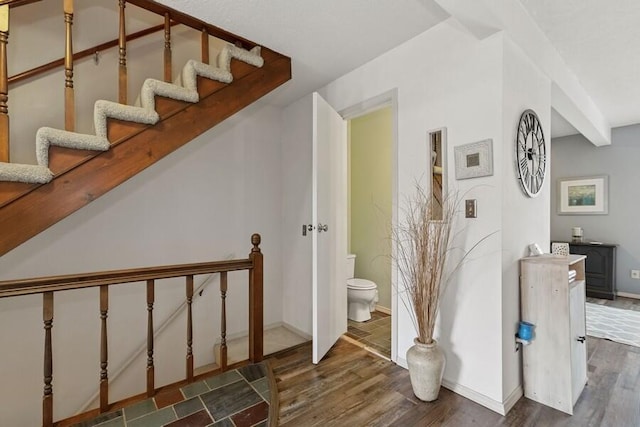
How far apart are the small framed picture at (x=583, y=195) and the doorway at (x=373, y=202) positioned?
11.0 feet

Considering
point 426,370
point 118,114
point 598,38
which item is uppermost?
point 598,38

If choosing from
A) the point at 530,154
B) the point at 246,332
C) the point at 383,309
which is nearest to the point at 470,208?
the point at 530,154

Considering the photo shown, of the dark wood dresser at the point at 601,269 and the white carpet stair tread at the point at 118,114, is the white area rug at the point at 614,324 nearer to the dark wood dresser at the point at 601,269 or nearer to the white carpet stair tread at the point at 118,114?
the dark wood dresser at the point at 601,269

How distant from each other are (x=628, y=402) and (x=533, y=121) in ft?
6.25

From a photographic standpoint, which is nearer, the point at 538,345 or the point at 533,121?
the point at 538,345

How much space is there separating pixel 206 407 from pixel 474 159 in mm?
2164

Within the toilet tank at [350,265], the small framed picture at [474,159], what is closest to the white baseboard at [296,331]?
the toilet tank at [350,265]

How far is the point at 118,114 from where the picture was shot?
1.73 m

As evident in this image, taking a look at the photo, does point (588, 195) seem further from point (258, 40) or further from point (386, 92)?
point (258, 40)

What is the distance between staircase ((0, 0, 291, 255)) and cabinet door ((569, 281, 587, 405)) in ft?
8.55

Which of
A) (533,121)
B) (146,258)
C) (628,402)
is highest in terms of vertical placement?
(533,121)


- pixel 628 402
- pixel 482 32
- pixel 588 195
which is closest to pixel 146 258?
pixel 482 32

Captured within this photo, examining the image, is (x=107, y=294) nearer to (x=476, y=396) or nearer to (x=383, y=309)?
(x=476, y=396)

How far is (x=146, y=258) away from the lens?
2725mm
